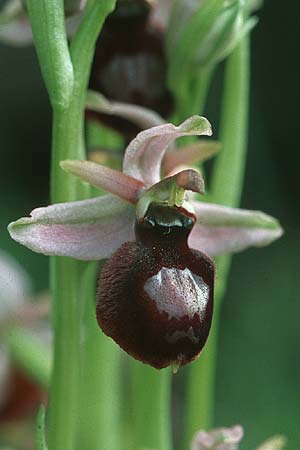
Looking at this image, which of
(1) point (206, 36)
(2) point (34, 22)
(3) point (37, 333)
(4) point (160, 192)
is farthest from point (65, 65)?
(3) point (37, 333)

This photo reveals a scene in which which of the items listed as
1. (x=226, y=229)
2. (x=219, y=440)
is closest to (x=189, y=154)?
(x=226, y=229)

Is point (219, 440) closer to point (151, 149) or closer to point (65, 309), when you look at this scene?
point (65, 309)

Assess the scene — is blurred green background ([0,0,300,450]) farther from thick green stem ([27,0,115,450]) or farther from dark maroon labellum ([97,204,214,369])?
dark maroon labellum ([97,204,214,369])

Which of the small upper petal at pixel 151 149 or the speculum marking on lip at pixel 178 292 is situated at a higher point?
the small upper petal at pixel 151 149

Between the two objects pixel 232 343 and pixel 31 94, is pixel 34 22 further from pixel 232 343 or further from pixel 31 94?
pixel 31 94

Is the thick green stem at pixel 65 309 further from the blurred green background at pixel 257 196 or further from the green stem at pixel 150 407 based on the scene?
the blurred green background at pixel 257 196

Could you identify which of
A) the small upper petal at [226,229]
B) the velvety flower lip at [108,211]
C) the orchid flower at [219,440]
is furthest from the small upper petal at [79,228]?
the orchid flower at [219,440]

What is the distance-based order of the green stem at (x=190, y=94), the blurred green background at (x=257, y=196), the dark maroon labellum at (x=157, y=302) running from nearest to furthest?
the dark maroon labellum at (x=157, y=302)
the green stem at (x=190, y=94)
the blurred green background at (x=257, y=196)
